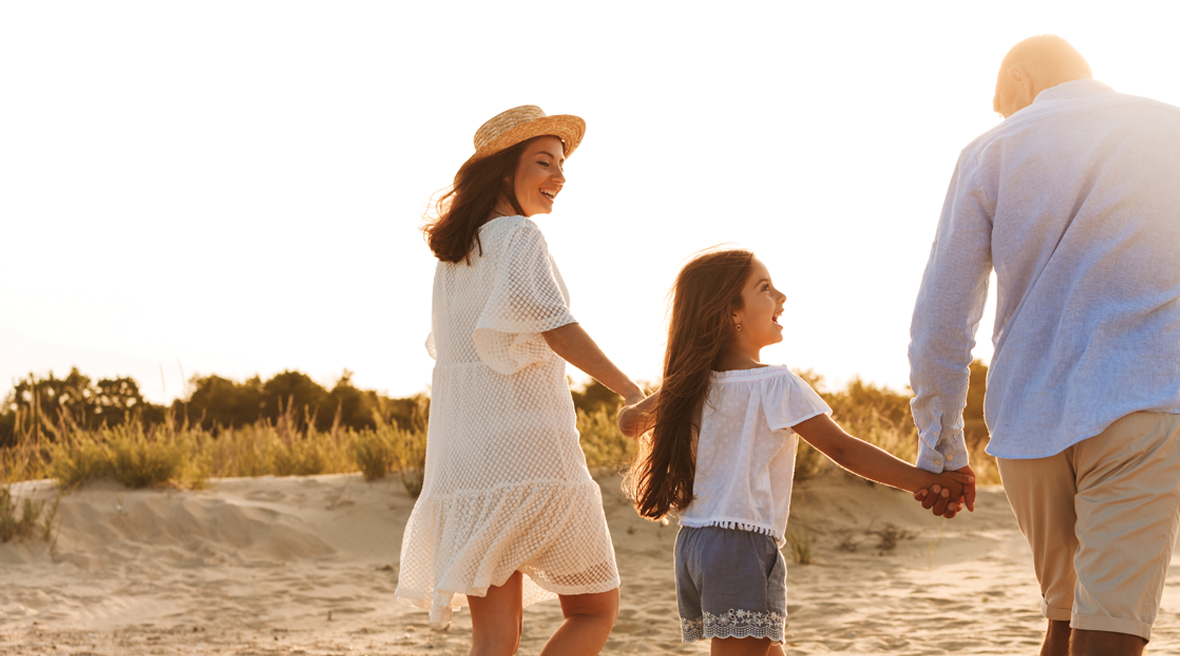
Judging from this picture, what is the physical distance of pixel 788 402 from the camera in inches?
106

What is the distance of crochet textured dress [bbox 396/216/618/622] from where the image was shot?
2961mm

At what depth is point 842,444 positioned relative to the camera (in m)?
2.75

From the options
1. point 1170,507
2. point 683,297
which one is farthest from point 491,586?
point 1170,507

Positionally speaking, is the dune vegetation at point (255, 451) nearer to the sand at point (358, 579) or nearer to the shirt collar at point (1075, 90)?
the sand at point (358, 579)

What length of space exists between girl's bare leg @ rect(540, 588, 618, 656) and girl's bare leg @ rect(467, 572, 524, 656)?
0.12 m

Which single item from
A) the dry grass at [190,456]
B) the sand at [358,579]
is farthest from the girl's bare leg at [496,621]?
the dry grass at [190,456]

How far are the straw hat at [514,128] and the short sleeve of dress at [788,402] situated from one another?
3.74ft

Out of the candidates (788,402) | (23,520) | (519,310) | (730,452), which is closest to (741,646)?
(730,452)

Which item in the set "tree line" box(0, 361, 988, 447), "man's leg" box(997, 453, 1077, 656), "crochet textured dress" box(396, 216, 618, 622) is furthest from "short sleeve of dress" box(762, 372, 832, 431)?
"tree line" box(0, 361, 988, 447)

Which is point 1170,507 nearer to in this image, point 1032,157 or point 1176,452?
point 1176,452

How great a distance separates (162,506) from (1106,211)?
8067mm

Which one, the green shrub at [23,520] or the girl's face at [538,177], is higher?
the girl's face at [538,177]

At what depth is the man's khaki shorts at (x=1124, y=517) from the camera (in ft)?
7.95

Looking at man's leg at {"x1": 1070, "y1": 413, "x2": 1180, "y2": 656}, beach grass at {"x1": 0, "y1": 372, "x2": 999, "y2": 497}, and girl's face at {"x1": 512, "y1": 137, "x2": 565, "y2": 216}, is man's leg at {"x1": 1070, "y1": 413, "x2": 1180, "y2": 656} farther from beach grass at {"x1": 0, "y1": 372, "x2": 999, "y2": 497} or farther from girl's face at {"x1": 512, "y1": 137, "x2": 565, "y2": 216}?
beach grass at {"x1": 0, "y1": 372, "x2": 999, "y2": 497}
